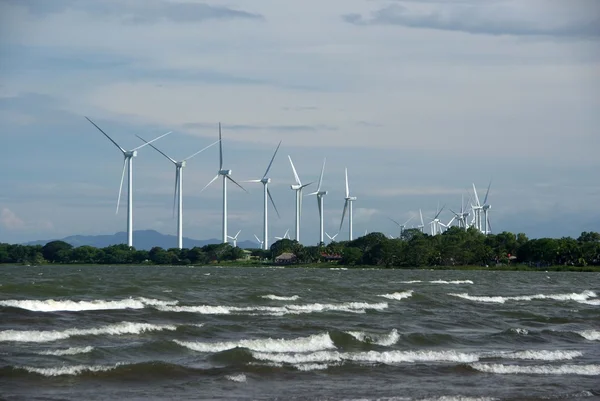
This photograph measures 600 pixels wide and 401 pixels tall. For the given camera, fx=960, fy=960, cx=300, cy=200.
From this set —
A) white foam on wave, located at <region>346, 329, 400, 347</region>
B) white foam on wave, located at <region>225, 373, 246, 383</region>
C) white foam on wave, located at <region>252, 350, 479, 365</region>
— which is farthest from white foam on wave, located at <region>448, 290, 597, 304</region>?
white foam on wave, located at <region>225, 373, 246, 383</region>

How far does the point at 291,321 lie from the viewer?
42250 mm

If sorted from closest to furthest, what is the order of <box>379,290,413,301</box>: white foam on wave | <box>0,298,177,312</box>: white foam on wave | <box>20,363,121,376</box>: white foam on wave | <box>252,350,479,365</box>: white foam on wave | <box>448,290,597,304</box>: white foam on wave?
<box>20,363,121,376</box>: white foam on wave → <box>252,350,479,365</box>: white foam on wave → <box>0,298,177,312</box>: white foam on wave → <box>379,290,413,301</box>: white foam on wave → <box>448,290,597,304</box>: white foam on wave

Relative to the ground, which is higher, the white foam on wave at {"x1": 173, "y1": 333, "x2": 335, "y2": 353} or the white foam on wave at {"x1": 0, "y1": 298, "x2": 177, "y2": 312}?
the white foam on wave at {"x1": 0, "y1": 298, "x2": 177, "y2": 312}

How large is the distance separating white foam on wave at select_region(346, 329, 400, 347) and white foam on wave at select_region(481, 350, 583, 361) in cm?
429

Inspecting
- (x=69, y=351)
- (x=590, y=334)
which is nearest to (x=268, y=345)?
(x=69, y=351)

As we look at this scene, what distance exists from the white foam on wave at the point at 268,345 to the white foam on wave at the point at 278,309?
12.1 meters

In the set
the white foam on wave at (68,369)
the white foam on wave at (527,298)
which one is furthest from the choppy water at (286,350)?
the white foam on wave at (527,298)

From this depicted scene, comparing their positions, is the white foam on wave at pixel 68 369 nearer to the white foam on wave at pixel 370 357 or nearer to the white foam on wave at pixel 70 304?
the white foam on wave at pixel 370 357

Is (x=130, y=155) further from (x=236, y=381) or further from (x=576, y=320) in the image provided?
(x=236, y=381)

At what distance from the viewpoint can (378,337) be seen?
119ft

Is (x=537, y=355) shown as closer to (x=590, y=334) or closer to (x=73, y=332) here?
(x=590, y=334)

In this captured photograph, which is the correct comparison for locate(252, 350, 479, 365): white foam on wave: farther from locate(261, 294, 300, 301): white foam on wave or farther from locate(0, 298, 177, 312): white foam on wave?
locate(261, 294, 300, 301): white foam on wave

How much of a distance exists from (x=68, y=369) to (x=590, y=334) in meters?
22.8

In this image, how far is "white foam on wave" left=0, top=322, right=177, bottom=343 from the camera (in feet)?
107
